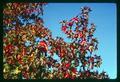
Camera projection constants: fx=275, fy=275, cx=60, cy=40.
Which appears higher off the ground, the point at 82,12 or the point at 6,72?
the point at 82,12

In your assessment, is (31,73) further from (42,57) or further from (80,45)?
(80,45)

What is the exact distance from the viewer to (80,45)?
331cm

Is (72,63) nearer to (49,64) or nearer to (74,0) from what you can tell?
(49,64)

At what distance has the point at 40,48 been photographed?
3.24 m

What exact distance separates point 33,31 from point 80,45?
586 millimetres

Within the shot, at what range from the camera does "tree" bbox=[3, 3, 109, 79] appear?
10.5 ft

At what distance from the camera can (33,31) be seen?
10.7 ft

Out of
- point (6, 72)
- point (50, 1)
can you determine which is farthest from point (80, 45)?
point (6, 72)

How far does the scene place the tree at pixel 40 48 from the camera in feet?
10.5

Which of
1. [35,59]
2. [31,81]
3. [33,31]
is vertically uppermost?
[33,31]

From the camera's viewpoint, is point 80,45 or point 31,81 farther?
point 80,45

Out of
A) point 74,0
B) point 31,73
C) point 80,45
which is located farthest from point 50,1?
point 31,73

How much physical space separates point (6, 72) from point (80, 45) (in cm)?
92

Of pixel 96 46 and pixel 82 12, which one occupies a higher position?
pixel 82 12
